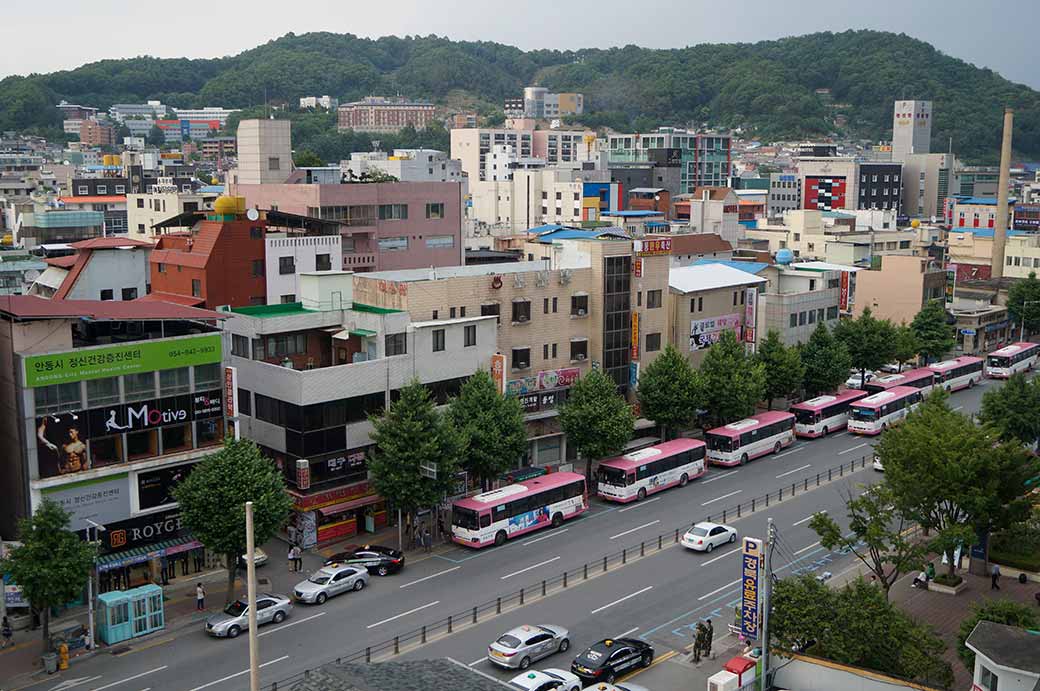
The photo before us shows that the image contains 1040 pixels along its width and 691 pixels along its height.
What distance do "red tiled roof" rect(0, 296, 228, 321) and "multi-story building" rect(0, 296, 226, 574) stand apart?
0.17ft

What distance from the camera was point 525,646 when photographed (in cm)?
3434

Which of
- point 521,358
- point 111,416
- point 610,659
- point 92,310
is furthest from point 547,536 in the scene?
point 92,310

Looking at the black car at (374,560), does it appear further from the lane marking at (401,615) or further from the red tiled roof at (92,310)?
the red tiled roof at (92,310)

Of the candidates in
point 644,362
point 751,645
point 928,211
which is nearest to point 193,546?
point 751,645

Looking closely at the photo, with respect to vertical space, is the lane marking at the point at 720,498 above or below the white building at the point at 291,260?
below

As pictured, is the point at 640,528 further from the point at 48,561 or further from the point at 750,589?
the point at 48,561

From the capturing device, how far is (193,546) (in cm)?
4162

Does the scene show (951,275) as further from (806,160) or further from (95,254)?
(806,160)

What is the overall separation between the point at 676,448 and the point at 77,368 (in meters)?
31.3

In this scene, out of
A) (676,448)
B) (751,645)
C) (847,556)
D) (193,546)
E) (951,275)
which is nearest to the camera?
(751,645)

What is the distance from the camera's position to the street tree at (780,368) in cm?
6681

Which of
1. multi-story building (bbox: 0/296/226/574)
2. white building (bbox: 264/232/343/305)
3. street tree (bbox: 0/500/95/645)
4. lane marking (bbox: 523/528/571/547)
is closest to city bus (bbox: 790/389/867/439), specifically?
lane marking (bbox: 523/528/571/547)

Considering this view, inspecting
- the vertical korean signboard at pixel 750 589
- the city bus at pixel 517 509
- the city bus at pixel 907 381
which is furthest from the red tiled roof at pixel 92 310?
the city bus at pixel 907 381

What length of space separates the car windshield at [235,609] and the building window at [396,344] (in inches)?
600
